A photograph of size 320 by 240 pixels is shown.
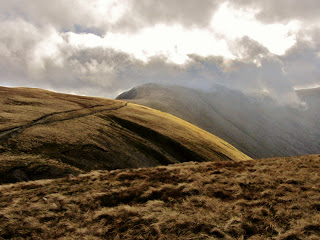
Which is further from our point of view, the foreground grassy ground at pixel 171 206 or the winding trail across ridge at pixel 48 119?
the winding trail across ridge at pixel 48 119

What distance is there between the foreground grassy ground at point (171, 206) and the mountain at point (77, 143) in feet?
46.2

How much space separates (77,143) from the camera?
45875mm

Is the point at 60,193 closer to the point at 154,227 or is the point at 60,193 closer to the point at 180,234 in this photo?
the point at 154,227

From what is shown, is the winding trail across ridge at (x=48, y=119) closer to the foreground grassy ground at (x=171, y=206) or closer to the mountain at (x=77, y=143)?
the mountain at (x=77, y=143)

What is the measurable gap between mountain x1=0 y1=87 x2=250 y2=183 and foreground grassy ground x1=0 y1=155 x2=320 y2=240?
1409 centimetres

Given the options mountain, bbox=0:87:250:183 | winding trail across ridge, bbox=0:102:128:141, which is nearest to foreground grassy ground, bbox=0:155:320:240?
mountain, bbox=0:87:250:183

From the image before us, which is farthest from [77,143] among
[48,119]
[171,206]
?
[171,206]

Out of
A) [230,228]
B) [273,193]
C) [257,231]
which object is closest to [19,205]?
[230,228]

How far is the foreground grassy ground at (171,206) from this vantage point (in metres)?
12.4

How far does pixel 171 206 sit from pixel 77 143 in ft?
114

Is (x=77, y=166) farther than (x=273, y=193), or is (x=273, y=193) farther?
(x=77, y=166)

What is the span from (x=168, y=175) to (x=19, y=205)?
12.3 m

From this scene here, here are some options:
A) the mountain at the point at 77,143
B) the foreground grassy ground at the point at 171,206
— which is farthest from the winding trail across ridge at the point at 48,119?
the foreground grassy ground at the point at 171,206

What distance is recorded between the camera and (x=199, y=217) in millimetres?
13562
